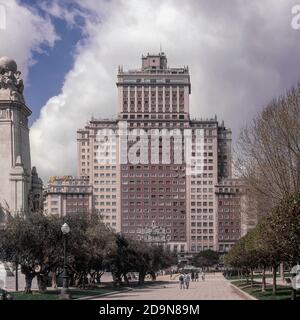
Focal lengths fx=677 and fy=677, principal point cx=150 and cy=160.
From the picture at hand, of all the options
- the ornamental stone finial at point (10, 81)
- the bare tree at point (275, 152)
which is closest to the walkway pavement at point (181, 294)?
the bare tree at point (275, 152)

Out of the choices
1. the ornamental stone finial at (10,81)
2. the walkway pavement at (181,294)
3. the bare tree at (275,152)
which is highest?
the ornamental stone finial at (10,81)

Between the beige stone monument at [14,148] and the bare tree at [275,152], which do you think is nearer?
the bare tree at [275,152]

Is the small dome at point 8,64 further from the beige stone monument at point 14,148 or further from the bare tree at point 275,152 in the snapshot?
the bare tree at point 275,152

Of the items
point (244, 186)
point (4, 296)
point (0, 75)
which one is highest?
point (0, 75)

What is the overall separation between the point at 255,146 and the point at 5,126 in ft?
99.9

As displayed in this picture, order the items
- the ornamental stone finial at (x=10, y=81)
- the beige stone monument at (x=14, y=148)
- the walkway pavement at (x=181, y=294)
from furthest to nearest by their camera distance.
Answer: the ornamental stone finial at (x=10, y=81), the beige stone monument at (x=14, y=148), the walkway pavement at (x=181, y=294)

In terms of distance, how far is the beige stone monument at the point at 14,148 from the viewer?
7300 cm

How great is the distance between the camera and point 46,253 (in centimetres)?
5362

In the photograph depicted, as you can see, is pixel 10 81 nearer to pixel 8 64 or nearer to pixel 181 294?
pixel 8 64

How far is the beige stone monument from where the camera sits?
73000mm

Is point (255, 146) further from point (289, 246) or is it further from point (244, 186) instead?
point (289, 246)

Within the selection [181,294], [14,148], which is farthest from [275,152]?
[14,148]

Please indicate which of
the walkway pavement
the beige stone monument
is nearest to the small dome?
the beige stone monument
